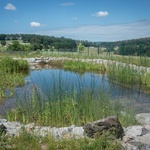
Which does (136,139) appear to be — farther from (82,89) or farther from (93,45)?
(93,45)

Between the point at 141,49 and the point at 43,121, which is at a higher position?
the point at 141,49

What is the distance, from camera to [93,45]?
106 feet

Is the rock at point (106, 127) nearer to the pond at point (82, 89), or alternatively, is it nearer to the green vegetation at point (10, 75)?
the pond at point (82, 89)

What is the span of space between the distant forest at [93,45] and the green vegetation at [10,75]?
27.0ft

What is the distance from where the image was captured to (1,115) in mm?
7355

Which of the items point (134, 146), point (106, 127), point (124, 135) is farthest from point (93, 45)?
point (134, 146)

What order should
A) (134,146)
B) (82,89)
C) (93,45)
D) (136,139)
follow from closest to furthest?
(134,146)
(136,139)
(82,89)
(93,45)

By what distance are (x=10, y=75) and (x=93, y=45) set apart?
19.6 meters

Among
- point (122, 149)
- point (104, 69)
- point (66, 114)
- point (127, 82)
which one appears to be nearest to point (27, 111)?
point (66, 114)

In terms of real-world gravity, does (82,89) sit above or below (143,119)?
above

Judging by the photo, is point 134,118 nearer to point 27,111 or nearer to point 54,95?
point 54,95

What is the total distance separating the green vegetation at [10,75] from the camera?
1126cm

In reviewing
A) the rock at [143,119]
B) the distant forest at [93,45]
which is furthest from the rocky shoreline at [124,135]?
the distant forest at [93,45]

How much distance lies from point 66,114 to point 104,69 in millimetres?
11750
